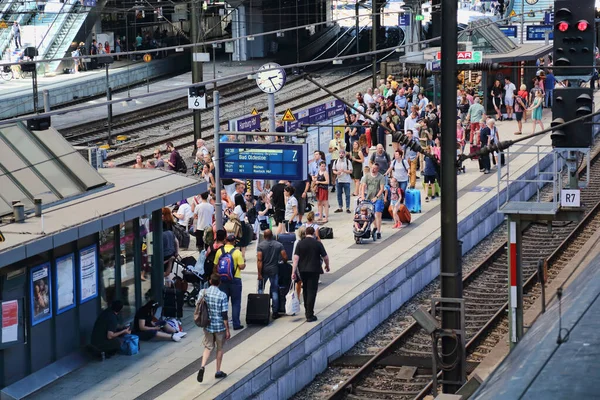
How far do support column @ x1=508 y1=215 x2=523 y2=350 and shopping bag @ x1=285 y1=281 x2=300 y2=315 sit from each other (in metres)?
3.13

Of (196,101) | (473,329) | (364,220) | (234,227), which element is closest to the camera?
(473,329)

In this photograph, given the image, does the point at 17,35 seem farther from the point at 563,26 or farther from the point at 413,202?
the point at 563,26

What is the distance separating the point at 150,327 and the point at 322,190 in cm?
871

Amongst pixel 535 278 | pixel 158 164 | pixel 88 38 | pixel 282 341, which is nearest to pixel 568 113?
pixel 282 341

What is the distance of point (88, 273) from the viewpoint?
15.9m

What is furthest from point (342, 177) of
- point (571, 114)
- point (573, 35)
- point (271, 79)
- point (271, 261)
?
point (573, 35)

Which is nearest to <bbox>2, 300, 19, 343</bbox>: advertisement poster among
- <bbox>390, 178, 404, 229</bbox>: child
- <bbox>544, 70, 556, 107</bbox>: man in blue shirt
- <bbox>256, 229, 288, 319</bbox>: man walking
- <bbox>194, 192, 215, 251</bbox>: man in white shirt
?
<bbox>256, 229, 288, 319</bbox>: man walking

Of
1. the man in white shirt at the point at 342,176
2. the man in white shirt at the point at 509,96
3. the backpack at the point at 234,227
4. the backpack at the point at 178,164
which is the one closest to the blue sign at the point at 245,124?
the man in white shirt at the point at 342,176

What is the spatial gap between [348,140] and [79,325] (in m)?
16.8

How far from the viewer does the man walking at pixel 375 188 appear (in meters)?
24.0

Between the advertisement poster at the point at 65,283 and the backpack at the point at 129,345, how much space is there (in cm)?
97

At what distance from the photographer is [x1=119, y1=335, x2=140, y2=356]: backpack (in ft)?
52.9

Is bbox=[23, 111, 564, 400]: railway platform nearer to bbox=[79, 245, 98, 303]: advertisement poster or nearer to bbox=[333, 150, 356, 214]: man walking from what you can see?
bbox=[333, 150, 356, 214]: man walking

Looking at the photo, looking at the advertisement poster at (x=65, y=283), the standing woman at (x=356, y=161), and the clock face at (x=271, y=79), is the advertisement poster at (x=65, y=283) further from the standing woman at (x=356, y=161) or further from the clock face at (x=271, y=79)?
the standing woman at (x=356, y=161)
